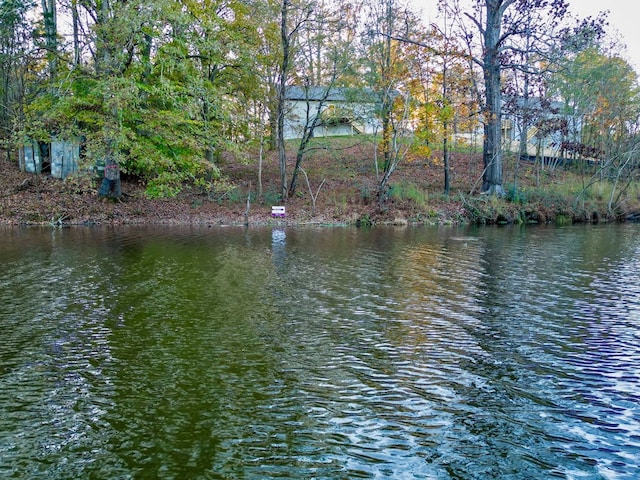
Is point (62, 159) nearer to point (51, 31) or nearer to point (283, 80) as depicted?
point (51, 31)

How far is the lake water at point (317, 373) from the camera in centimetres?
413

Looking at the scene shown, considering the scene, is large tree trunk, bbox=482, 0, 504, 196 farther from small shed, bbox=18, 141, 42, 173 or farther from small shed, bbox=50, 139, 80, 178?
small shed, bbox=18, 141, 42, 173

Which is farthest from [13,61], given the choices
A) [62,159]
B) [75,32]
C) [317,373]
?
[317,373]

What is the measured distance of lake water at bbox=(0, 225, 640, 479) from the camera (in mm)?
4129

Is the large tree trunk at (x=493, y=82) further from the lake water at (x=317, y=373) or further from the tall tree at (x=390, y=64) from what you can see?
the lake water at (x=317, y=373)

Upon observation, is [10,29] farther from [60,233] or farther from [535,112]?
[535,112]

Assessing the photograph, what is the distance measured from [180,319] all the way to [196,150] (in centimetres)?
1827

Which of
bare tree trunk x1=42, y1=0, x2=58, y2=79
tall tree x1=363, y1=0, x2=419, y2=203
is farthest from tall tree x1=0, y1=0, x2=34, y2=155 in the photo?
tall tree x1=363, y1=0, x2=419, y2=203

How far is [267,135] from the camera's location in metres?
31.1

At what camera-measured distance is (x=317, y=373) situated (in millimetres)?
5875

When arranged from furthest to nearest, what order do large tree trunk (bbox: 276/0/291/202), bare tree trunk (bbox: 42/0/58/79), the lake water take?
large tree trunk (bbox: 276/0/291/202) < bare tree trunk (bbox: 42/0/58/79) < the lake water

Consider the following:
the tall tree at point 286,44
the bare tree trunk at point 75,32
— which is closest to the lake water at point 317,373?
the bare tree trunk at point 75,32

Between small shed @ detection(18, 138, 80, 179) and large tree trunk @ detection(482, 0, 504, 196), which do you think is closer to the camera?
large tree trunk @ detection(482, 0, 504, 196)

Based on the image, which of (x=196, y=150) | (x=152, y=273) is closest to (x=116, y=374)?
(x=152, y=273)
